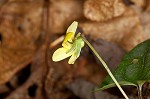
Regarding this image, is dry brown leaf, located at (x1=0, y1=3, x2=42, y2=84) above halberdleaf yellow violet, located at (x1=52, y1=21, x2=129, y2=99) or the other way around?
the other way around

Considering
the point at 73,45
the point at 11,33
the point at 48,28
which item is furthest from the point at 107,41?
the point at 73,45

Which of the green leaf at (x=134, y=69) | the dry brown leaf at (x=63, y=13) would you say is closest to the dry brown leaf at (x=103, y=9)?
the dry brown leaf at (x=63, y=13)

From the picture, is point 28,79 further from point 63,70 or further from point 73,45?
point 73,45

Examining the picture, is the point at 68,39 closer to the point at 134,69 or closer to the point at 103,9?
the point at 134,69

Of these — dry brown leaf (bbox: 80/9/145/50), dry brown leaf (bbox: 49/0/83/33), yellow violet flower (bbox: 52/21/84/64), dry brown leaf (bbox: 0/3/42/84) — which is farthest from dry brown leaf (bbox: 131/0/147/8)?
yellow violet flower (bbox: 52/21/84/64)

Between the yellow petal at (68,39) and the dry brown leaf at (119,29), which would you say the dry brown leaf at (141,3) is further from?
the yellow petal at (68,39)

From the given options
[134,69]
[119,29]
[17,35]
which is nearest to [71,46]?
[134,69]

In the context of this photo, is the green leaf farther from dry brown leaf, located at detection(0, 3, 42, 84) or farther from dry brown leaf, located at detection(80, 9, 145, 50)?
dry brown leaf, located at detection(0, 3, 42, 84)
